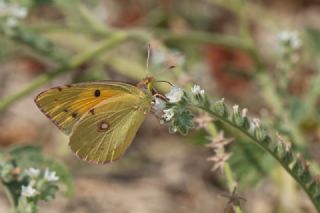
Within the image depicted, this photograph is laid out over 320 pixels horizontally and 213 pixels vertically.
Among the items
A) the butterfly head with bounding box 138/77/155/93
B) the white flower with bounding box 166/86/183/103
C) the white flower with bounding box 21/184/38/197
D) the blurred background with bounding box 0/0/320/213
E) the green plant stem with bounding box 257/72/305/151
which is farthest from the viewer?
the blurred background with bounding box 0/0/320/213

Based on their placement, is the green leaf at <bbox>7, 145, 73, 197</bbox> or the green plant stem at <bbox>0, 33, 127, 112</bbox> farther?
the green plant stem at <bbox>0, 33, 127, 112</bbox>

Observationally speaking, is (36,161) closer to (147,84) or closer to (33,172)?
(33,172)

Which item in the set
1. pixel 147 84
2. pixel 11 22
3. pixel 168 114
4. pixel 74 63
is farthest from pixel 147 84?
pixel 74 63

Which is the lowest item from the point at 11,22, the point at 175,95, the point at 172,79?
the point at 175,95

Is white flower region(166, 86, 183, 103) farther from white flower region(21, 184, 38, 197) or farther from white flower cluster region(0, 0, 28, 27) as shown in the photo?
white flower cluster region(0, 0, 28, 27)

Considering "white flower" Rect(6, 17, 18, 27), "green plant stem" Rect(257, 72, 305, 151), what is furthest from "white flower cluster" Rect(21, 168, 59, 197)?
"green plant stem" Rect(257, 72, 305, 151)

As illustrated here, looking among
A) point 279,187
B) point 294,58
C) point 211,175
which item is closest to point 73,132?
point 294,58

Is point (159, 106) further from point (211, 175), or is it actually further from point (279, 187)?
point (211, 175)
